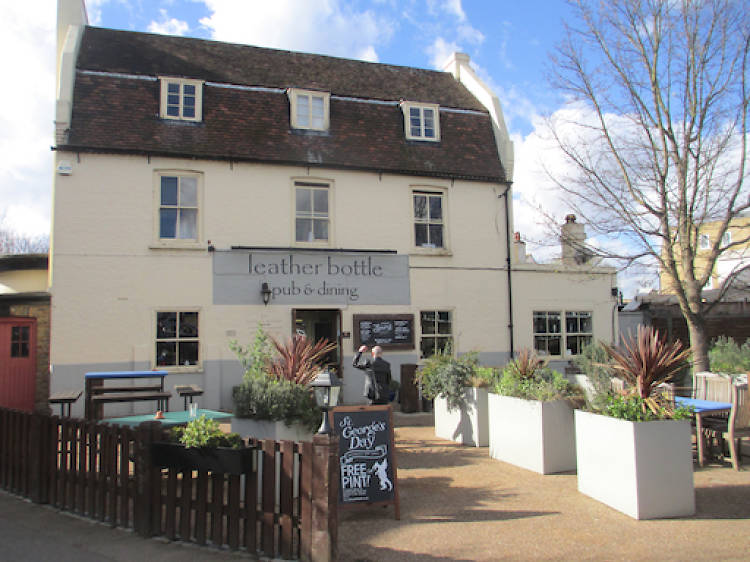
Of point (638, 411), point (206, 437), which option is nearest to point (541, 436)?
point (638, 411)

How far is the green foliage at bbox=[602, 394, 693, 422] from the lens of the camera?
6.11 metres

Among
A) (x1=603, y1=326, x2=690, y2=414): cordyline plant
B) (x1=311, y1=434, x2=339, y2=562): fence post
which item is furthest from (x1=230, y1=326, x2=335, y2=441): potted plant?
(x1=603, y1=326, x2=690, y2=414): cordyline plant

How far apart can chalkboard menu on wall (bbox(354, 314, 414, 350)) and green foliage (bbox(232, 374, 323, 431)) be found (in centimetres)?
719

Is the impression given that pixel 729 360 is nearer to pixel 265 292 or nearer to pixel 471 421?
pixel 471 421

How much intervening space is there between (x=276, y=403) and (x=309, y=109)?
993 centimetres

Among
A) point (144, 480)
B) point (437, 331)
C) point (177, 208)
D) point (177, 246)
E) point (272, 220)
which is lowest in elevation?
point (144, 480)

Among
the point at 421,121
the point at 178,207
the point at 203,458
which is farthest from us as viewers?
the point at 421,121

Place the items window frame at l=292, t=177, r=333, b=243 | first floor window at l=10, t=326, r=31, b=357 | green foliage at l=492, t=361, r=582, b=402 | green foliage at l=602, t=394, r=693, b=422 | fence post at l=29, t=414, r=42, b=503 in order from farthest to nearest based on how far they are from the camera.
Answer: window frame at l=292, t=177, r=333, b=243, first floor window at l=10, t=326, r=31, b=357, green foliage at l=492, t=361, r=582, b=402, fence post at l=29, t=414, r=42, b=503, green foliage at l=602, t=394, r=693, b=422

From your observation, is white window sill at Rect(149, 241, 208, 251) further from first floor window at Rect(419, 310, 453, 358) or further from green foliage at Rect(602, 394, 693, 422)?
green foliage at Rect(602, 394, 693, 422)

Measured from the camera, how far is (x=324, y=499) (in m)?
4.86

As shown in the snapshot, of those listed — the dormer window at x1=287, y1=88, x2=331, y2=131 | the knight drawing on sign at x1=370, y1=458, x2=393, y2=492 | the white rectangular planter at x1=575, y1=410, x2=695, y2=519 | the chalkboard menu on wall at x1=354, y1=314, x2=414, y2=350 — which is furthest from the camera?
the dormer window at x1=287, y1=88, x2=331, y2=131

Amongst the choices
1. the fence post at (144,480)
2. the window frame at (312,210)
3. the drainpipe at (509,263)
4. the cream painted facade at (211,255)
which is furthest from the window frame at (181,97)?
the fence post at (144,480)

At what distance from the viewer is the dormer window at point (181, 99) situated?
1373cm

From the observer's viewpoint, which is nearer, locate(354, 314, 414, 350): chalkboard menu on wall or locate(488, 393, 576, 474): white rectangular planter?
locate(488, 393, 576, 474): white rectangular planter
